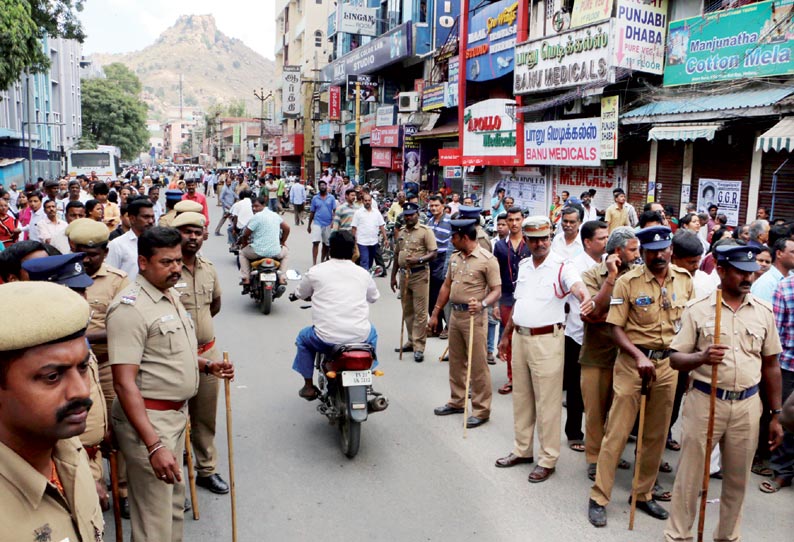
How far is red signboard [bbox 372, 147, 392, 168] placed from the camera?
3133 centimetres

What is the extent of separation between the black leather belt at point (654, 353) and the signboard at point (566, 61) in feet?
38.1

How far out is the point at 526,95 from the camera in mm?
20188

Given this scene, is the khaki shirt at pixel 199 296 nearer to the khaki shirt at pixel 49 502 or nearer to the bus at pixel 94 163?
the khaki shirt at pixel 49 502

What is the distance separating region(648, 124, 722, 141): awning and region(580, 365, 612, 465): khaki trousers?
871 cm

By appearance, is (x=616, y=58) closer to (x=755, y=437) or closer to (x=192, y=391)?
(x=755, y=437)

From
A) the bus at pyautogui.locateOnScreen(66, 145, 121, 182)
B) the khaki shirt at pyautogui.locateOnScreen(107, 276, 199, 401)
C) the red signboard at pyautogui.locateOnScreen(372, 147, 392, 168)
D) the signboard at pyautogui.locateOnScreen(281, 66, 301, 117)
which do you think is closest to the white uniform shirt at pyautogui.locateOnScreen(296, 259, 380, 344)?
the khaki shirt at pyautogui.locateOnScreen(107, 276, 199, 401)

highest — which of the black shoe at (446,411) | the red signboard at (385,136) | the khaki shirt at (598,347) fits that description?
the red signboard at (385,136)

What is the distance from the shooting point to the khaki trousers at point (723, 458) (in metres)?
3.88

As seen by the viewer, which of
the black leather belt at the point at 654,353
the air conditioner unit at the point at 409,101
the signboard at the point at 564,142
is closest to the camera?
the black leather belt at the point at 654,353

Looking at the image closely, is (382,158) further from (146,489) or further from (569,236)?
(146,489)

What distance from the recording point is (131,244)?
593cm

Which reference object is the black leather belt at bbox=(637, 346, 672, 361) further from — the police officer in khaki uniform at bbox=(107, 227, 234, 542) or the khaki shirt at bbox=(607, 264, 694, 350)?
the police officer in khaki uniform at bbox=(107, 227, 234, 542)

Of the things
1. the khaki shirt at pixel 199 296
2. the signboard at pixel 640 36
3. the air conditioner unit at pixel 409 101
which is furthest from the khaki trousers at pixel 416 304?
the air conditioner unit at pixel 409 101

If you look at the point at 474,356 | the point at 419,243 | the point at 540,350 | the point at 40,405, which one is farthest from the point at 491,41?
the point at 40,405
